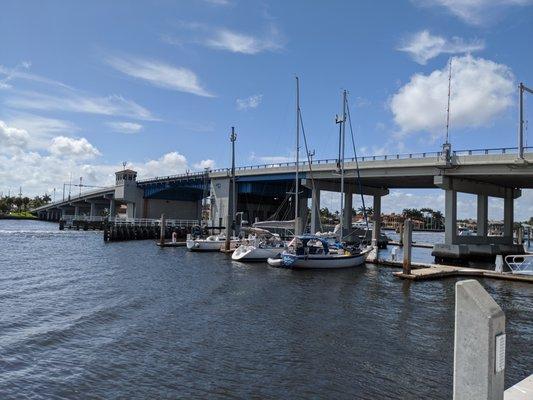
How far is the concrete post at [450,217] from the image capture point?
57.0 meters

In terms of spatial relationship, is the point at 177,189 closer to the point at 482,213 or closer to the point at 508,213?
the point at 482,213

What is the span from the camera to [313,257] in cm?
4244

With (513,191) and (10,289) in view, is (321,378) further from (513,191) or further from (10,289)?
(513,191)

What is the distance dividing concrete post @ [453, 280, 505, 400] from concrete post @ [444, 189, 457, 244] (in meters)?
54.4

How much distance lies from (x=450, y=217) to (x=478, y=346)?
55.7 metres

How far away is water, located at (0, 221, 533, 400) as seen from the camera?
13.4 metres

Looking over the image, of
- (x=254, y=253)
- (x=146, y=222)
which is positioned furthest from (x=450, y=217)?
(x=146, y=222)

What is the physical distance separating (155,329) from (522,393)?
572 inches

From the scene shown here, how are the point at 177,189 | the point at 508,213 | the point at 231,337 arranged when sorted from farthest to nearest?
the point at 177,189 < the point at 508,213 < the point at 231,337

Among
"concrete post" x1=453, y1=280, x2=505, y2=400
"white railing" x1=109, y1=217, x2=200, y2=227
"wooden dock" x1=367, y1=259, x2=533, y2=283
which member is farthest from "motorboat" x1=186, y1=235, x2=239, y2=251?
"concrete post" x1=453, y1=280, x2=505, y2=400

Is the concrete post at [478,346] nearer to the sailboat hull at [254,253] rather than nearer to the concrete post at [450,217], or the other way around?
the sailboat hull at [254,253]

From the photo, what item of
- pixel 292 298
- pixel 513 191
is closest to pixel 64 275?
pixel 292 298

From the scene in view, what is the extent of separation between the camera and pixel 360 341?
721 inches

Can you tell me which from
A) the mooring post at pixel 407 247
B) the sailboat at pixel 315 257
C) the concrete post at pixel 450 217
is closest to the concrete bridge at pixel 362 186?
the concrete post at pixel 450 217
